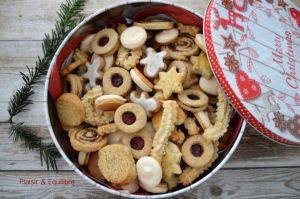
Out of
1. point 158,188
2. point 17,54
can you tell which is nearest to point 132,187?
point 158,188

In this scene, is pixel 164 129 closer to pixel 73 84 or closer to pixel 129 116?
pixel 129 116

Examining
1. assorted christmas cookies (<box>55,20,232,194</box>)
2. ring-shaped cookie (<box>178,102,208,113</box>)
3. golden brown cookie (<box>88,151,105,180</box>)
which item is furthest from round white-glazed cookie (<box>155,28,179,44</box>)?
golden brown cookie (<box>88,151,105,180</box>)

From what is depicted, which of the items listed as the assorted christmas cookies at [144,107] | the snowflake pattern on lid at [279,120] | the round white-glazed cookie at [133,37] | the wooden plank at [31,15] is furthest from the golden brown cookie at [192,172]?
the wooden plank at [31,15]

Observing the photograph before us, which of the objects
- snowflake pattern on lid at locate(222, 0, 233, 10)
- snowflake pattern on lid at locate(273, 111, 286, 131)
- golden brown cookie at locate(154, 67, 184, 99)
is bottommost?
snowflake pattern on lid at locate(273, 111, 286, 131)

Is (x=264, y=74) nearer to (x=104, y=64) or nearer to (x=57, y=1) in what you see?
(x=104, y=64)

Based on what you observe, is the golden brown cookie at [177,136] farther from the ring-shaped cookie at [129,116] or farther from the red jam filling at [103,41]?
the red jam filling at [103,41]

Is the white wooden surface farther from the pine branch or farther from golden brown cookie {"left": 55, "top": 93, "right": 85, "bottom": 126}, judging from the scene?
golden brown cookie {"left": 55, "top": 93, "right": 85, "bottom": 126}
